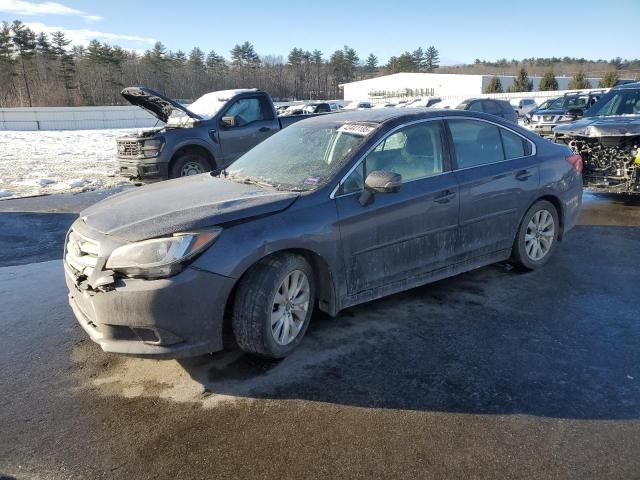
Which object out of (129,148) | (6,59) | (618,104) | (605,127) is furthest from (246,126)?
(6,59)

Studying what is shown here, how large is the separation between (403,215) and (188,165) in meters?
6.96

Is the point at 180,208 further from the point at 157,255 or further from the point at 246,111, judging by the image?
the point at 246,111

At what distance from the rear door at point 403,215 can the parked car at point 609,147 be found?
486 cm

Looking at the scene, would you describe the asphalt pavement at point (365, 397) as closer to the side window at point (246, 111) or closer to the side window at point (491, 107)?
the side window at point (246, 111)

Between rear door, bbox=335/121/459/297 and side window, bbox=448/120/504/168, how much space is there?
0.59 feet

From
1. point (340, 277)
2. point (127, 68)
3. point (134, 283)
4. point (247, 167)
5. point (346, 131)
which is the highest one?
point (127, 68)

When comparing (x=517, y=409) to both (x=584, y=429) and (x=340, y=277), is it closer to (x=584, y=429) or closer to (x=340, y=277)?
(x=584, y=429)

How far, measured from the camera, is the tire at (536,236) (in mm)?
5180

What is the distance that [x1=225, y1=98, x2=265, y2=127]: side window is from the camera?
10.4 metres

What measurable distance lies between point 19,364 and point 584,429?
12.1 ft

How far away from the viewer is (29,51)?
5541 centimetres

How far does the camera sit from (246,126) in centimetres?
1048

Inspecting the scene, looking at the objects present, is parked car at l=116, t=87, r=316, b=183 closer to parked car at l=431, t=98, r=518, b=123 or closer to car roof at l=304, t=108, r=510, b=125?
car roof at l=304, t=108, r=510, b=125

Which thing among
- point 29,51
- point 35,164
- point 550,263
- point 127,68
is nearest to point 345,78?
point 127,68
